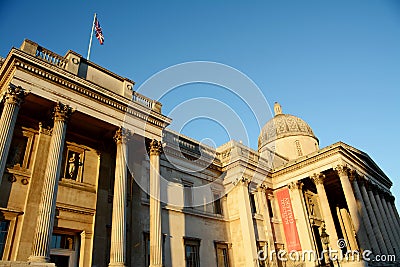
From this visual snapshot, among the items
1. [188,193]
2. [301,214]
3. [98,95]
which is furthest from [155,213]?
[301,214]

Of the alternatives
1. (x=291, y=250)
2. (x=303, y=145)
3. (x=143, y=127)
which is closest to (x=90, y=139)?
(x=143, y=127)

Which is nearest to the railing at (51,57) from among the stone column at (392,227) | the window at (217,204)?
the window at (217,204)

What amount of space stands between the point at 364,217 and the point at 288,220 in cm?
553

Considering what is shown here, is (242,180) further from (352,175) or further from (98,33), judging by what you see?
(98,33)

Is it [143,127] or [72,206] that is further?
[143,127]

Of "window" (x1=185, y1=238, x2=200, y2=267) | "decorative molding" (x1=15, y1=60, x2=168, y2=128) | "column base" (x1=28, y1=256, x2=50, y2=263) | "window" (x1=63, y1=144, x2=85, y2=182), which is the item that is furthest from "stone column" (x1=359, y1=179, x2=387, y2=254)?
"column base" (x1=28, y1=256, x2=50, y2=263)

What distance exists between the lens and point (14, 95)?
12320 mm

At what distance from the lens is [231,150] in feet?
80.6

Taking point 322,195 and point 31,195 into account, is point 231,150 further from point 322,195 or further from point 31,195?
point 31,195

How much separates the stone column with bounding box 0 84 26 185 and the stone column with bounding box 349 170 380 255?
2233 cm

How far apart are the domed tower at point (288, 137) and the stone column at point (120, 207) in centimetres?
1867

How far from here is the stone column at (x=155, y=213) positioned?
47.4 feet

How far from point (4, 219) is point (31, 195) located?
1366 millimetres

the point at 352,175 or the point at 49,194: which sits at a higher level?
the point at 352,175
